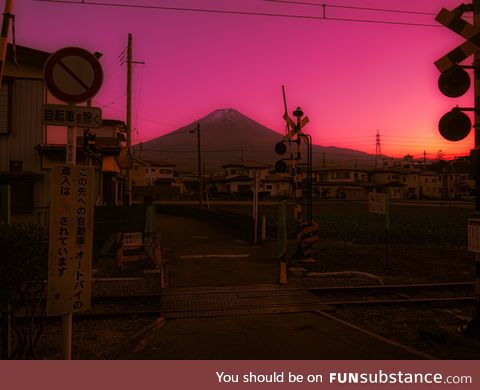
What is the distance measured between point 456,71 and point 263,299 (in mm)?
4752

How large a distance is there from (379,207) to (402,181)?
7407 cm

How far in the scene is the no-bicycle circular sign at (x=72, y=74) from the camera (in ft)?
12.7

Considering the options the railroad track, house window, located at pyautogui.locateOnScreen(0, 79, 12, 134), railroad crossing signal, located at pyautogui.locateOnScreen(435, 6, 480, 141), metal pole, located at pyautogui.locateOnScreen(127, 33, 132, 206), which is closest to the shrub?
the railroad track

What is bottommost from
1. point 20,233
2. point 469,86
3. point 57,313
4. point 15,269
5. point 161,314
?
point 161,314

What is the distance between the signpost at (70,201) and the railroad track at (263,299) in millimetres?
2783

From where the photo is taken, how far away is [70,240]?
3.88m

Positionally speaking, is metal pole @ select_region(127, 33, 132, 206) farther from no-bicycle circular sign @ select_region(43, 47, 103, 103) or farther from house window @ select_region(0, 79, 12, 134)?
no-bicycle circular sign @ select_region(43, 47, 103, 103)

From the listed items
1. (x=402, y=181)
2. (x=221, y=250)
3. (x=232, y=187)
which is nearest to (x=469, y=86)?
(x=221, y=250)

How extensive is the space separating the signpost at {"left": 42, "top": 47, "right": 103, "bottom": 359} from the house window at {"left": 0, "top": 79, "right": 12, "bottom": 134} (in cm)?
1190

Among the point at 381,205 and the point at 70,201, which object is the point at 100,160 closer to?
the point at 381,205

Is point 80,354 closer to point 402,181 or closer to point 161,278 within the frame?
point 161,278

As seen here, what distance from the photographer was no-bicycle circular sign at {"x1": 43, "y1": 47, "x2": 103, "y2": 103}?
3861mm

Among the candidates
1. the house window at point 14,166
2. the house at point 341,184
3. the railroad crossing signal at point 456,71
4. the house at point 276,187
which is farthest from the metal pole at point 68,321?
the house at point 276,187

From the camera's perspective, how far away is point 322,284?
8773 mm
